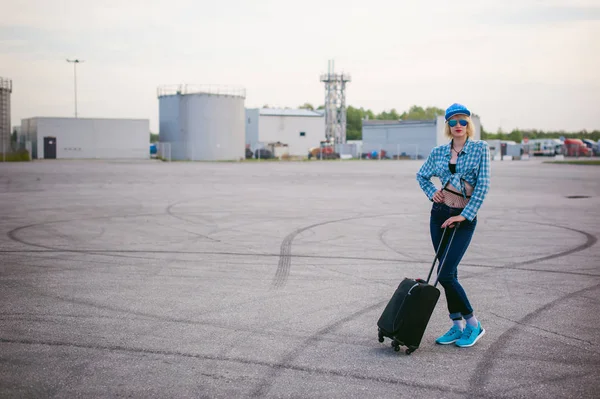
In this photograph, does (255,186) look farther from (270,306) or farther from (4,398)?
(4,398)

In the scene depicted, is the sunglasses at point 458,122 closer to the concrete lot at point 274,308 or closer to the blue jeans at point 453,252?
the blue jeans at point 453,252

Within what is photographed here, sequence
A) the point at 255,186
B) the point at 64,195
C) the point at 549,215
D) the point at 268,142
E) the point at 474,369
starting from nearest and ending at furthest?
the point at 474,369 < the point at 549,215 < the point at 64,195 < the point at 255,186 < the point at 268,142

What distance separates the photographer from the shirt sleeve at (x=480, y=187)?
5.76 metres

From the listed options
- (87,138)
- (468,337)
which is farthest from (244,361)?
(87,138)

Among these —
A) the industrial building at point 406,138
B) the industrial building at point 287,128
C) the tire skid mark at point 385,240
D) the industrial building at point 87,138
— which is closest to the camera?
the tire skid mark at point 385,240

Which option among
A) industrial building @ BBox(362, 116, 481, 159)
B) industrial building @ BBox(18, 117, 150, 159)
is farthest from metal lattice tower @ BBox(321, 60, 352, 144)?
industrial building @ BBox(18, 117, 150, 159)

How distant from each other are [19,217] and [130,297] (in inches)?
357

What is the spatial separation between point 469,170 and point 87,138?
71688mm

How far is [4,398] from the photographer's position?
15.1ft

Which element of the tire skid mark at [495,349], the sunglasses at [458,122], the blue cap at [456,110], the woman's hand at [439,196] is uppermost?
the blue cap at [456,110]

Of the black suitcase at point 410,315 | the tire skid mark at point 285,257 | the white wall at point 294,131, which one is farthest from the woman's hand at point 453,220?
the white wall at point 294,131

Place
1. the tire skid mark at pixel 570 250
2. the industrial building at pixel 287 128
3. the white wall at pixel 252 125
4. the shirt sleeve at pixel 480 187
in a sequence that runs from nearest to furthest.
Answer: the shirt sleeve at pixel 480 187
the tire skid mark at pixel 570 250
the white wall at pixel 252 125
the industrial building at pixel 287 128

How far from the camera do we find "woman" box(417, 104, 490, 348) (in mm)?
5820

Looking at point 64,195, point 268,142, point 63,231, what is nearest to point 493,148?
point 268,142
